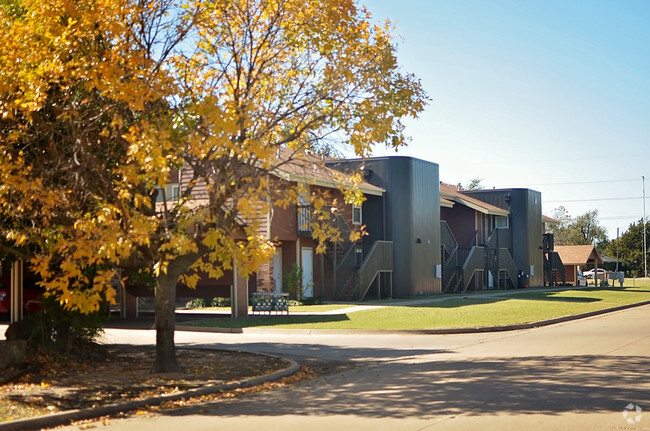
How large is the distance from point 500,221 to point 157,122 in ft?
158

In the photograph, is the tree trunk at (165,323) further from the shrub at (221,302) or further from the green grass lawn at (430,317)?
the shrub at (221,302)

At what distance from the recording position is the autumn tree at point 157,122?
11.9m

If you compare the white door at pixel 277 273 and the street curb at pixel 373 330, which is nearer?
the street curb at pixel 373 330

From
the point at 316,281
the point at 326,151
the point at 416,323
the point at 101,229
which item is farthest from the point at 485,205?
the point at 101,229

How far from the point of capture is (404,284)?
41.2 meters

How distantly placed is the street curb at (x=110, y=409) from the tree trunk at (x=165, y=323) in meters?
1.66

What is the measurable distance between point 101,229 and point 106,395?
2.42 metres

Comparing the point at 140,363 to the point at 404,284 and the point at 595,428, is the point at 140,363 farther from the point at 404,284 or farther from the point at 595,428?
the point at 404,284

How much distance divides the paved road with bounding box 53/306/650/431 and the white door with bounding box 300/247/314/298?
18197 mm

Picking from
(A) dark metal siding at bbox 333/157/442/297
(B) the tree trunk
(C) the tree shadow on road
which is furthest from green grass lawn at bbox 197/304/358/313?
(B) the tree trunk

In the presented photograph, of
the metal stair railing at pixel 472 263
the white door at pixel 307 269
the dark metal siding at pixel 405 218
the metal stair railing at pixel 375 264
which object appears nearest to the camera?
the metal stair railing at pixel 375 264

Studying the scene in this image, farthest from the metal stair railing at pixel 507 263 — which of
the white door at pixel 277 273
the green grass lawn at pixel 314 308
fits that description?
the green grass lawn at pixel 314 308

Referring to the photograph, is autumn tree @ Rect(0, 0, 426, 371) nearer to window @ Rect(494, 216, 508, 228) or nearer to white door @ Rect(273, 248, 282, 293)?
white door @ Rect(273, 248, 282, 293)

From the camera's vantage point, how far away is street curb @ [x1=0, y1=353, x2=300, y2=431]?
9.60 meters
